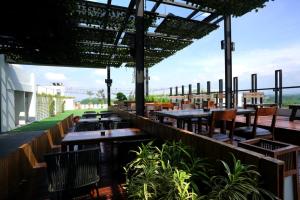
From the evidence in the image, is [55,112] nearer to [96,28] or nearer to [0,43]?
[0,43]

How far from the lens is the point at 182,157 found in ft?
7.46

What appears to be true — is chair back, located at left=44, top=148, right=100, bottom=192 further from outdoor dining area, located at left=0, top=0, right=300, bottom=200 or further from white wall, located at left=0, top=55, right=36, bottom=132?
white wall, located at left=0, top=55, right=36, bottom=132

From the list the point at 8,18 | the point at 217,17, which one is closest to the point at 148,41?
the point at 217,17

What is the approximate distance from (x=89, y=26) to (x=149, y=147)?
6448 mm

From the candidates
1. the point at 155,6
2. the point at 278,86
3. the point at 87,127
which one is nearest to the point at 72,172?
the point at 87,127

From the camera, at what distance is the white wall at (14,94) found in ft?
39.0

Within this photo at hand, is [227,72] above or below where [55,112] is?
above

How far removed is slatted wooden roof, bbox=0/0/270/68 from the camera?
18.1 feet

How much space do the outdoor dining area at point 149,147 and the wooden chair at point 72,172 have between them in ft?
0.03

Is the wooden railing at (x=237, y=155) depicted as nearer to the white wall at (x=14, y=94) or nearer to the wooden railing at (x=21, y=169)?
the wooden railing at (x=21, y=169)

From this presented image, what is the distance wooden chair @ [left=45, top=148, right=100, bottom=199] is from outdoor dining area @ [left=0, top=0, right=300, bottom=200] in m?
0.01

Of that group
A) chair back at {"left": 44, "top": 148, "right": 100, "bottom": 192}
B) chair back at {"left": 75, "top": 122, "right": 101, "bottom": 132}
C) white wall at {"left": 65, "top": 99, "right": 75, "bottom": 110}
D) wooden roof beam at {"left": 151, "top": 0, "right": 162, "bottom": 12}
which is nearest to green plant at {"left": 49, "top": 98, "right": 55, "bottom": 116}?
white wall at {"left": 65, "top": 99, "right": 75, "bottom": 110}

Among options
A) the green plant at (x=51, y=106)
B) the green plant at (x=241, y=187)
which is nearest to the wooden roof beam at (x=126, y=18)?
the green plant at (x=241, y=187)

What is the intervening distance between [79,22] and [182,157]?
21.7 feet
